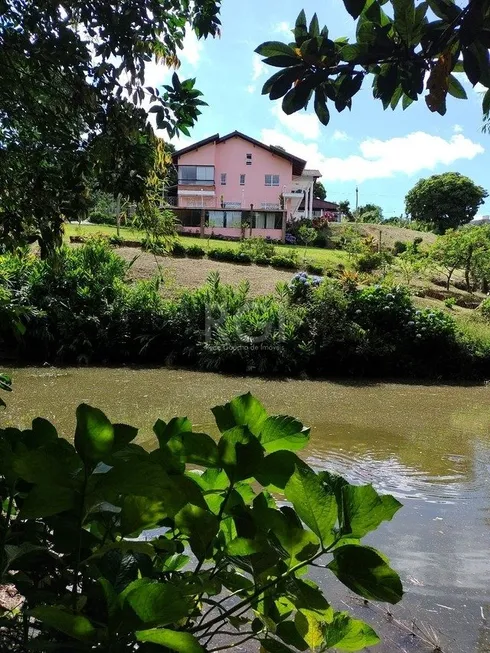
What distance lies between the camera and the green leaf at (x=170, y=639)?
1.52 feet

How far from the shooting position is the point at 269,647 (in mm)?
658

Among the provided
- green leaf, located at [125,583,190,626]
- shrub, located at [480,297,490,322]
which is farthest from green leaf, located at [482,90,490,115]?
shrub, located at [480,297,490,322]

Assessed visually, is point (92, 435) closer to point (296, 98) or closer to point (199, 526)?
point (199, 526)

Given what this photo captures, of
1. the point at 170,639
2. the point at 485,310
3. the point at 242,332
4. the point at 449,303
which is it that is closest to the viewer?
the point at 170,639

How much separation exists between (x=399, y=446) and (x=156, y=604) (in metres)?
5.85

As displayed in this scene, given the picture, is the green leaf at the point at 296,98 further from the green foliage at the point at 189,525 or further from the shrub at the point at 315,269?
the shrub at the point at 315,269

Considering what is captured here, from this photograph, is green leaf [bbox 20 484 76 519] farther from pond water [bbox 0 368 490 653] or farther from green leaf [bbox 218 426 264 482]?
pond water [bbox 0 368 490 653]

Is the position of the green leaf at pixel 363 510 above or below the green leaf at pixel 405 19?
below

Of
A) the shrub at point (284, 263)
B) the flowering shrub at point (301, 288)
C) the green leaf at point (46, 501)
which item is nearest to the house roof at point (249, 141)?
the shrub at point (284, 263)

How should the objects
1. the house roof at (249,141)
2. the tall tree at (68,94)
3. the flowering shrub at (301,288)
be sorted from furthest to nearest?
the house roof at (249,141), the flowering shrub at (301,288), the tall tree at (68,94)

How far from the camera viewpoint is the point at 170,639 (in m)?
0.47

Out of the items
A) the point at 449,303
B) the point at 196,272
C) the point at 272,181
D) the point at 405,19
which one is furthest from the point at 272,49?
the point at 272,181

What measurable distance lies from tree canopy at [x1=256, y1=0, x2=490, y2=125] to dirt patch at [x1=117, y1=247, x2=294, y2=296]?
1161cm

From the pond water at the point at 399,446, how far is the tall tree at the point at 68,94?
6.84 feet
